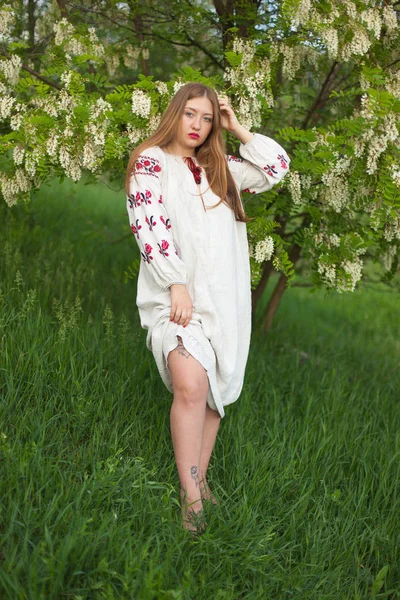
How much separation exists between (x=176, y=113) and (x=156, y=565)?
2064 millimetres

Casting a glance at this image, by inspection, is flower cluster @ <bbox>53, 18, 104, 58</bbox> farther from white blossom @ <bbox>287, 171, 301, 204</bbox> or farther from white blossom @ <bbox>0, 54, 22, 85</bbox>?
white blossom @ <bbox>287, 171, 301, 204</bbox>

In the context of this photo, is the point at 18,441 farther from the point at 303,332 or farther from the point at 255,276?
the point at 303,332

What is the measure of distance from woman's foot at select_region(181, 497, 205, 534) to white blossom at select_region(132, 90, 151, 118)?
2.26 m

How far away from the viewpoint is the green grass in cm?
250

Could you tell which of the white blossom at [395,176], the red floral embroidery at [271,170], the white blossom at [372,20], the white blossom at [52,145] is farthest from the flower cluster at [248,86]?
the white blossom at [52,145]

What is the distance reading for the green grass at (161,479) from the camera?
98.6 inches

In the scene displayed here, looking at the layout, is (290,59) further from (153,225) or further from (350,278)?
(153,225)

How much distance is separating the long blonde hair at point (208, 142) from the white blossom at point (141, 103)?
71 cm

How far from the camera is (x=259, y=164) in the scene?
3.31 metres

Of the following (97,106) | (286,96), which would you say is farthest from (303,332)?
(97,106)

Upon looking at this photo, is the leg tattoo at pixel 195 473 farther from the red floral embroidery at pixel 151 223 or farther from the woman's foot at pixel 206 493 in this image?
the red floral embroidery at pixel 151 223

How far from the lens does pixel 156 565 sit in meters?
2.55

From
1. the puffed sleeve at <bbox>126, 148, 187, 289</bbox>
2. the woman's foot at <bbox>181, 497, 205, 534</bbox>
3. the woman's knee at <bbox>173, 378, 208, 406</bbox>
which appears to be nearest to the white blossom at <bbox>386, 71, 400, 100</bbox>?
the puffed sleeve at <bbox>126, 148, 187, 289</bbox>

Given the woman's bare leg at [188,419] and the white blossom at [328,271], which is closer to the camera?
the woman's bare leg at [188,419]
